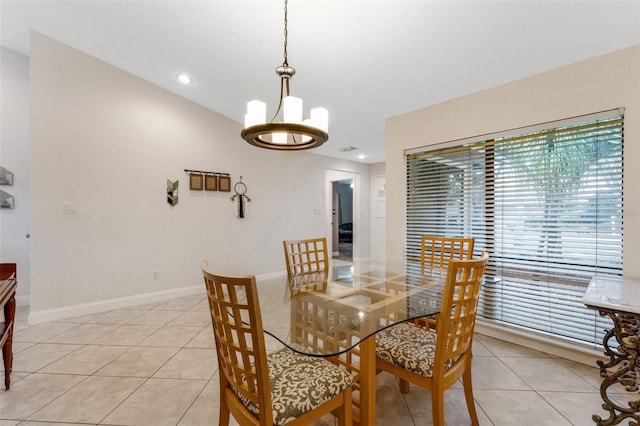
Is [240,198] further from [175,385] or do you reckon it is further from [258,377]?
[258,377]

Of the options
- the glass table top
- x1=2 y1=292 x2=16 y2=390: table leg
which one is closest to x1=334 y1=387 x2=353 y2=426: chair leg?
the glass table top

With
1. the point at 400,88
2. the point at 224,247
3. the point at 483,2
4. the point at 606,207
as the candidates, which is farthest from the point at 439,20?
the point at 224,247

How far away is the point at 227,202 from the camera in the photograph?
412 cm

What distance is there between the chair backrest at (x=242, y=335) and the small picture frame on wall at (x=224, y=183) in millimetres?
3139

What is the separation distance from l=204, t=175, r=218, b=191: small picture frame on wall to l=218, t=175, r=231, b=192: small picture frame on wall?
0.06 meters

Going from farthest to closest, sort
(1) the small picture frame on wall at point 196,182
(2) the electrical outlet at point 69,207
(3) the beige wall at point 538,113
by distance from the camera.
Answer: (1) the small picture frame on wall at point 196,182 < (2) the electrical outlet at point 69,207 < (3) the beige wall at point 538,113

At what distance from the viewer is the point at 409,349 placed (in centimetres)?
141

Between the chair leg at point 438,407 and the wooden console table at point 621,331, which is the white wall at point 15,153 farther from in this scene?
the wooden console table at point 621,331

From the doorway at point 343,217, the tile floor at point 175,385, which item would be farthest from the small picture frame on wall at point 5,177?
the doorway at point 343,217

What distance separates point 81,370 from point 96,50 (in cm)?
308

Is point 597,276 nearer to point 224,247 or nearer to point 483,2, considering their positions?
point 483,2

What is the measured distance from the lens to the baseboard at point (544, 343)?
6.71ft

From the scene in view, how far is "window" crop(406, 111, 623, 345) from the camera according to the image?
2.02 metres

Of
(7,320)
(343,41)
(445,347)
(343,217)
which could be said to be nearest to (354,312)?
(445,347)
